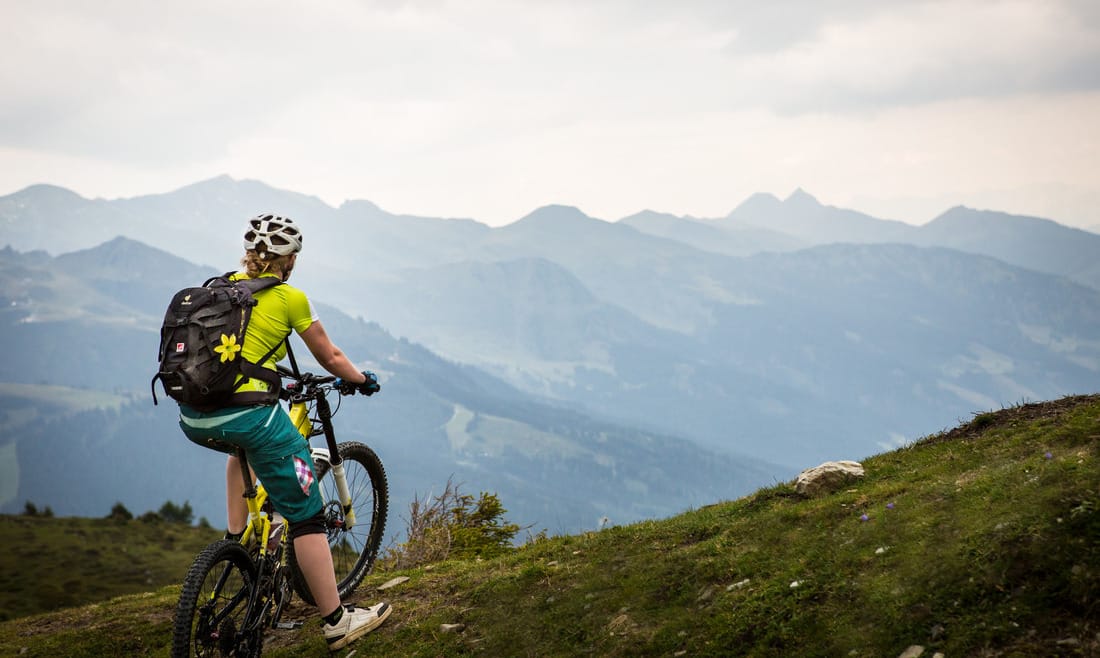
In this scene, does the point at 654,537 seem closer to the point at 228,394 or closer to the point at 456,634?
the point at 456,634

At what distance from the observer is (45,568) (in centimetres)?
9869

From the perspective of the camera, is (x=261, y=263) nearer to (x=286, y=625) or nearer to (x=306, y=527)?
(x=306, y=527)

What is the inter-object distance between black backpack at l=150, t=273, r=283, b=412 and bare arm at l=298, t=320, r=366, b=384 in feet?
1.65

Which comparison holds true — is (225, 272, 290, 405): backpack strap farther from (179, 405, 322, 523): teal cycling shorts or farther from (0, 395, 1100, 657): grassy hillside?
(0, 395, 1100, 657): grassy hillside

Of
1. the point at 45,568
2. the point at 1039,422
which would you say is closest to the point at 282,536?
the point at 1039,422

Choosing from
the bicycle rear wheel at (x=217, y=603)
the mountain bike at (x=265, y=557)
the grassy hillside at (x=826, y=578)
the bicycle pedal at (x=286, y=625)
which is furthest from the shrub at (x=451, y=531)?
the bicycle rear wheel at (x=217, y=603)

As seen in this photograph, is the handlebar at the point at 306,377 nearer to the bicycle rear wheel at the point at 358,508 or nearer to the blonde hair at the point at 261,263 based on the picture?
the blonde hair at the point at 261,263

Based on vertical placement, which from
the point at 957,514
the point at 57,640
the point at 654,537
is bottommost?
the point at 57,640

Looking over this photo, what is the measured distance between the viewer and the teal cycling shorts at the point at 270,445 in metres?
6.27

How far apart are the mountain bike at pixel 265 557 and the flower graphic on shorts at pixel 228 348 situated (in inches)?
32.5

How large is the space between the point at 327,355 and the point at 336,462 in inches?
63.3

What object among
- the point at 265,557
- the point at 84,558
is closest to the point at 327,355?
the point at 265,557

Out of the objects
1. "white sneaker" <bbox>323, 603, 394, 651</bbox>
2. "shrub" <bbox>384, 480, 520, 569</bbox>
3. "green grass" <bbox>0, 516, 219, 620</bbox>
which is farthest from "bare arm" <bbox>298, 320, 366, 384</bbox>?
"green grass" <bbox>0, 516, 219, 620</bbox>

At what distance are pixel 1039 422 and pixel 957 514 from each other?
9.62 ft
